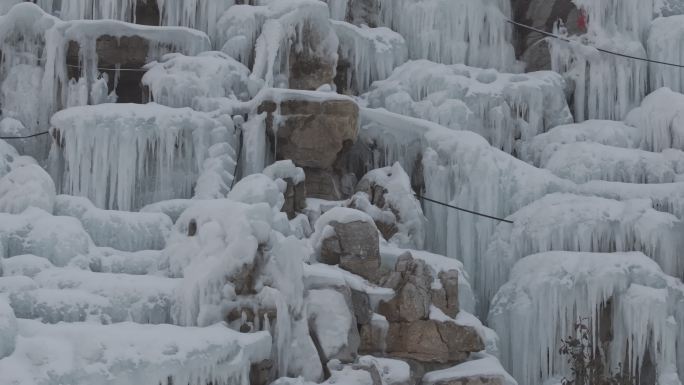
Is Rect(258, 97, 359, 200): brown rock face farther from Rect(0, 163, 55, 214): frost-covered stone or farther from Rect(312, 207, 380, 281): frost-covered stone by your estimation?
Rect(0, 163, 55, 214): frost-covered stone

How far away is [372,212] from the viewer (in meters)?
16.0

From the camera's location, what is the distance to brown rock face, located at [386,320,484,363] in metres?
13.6

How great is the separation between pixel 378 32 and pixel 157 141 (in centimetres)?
655

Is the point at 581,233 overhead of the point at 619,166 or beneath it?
beneath

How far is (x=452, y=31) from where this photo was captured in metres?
21.6

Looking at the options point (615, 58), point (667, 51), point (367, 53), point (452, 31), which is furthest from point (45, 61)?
point (667, 51)

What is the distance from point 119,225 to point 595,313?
6699 millimetres

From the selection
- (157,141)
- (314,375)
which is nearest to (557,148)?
(157,141)

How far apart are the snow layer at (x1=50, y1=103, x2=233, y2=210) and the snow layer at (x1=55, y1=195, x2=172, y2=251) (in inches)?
57.7

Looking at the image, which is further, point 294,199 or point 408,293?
point 294,199

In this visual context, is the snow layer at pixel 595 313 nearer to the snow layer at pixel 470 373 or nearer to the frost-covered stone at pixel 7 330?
the snow layer at pixel 470 373

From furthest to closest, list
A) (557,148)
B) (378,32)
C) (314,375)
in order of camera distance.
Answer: (378,32) < (557,148) < (314,375)

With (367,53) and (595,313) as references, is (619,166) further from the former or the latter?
(367,53)

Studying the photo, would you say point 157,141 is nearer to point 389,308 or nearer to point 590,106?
point 389,308
